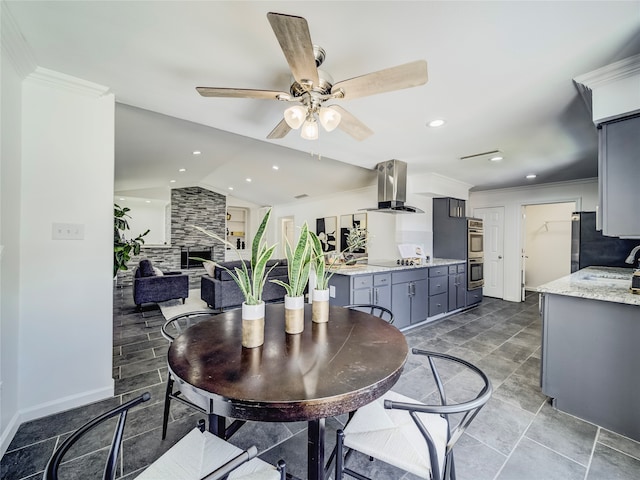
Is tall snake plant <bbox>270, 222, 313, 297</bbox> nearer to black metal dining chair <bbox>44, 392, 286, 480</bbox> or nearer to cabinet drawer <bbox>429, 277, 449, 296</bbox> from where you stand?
black metal dining chair <bbox>44, 392, 286, 480</bbox>

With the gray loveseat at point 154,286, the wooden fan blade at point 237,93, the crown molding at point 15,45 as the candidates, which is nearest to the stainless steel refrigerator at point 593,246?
the wooden fan blade at point 237,93

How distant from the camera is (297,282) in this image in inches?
51.1

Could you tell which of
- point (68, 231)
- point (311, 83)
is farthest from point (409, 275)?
point (68, 231)

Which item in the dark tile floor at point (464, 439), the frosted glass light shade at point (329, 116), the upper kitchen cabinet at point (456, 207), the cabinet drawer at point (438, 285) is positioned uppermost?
the frosted glass light shade at point (329, 116)

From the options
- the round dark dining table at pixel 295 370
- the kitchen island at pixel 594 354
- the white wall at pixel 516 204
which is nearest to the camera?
the round dark dining table at pixel 295 370

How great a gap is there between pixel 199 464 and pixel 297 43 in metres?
1.67

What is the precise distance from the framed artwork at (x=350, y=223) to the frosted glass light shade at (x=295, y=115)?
165 inches

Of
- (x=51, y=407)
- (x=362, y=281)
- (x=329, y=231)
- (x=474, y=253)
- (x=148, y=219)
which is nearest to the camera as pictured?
(x=51, y=407)

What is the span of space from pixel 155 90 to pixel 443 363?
11.7ft

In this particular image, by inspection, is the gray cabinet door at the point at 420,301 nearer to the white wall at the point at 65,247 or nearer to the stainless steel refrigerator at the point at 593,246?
the stainless steel refrigerator at the point at 593,246

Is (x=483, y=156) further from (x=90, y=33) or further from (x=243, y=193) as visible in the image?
(x=243, y=193)

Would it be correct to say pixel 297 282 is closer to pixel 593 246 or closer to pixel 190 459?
pixel 190 459

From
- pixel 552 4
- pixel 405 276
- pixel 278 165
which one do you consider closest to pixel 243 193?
pixel 278 165

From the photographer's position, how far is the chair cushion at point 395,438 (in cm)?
98
